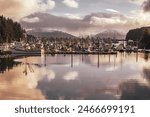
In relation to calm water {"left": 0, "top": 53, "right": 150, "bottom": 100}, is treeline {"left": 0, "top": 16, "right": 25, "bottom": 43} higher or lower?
higher

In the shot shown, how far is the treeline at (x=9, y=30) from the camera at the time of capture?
17.9 m

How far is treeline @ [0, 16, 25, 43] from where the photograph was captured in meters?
17.9

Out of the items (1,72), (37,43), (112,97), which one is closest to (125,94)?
(112,97)

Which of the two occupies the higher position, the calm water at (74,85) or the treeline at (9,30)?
the treeline at (9,30)

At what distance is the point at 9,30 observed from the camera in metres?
19.3

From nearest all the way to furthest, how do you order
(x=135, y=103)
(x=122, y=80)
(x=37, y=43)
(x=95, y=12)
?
(x=135, y=103)
(x=122, y=80)
(x=95, y=12)
(x=37, y=43)

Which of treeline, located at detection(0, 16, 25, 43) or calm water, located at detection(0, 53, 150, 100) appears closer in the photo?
calm water, located at detection(0, 53, 150, 100)

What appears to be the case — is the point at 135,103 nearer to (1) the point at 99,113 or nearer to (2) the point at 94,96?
(1) the point at 99,113

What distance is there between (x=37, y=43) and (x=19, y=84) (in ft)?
43.8

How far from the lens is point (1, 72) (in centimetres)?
1086

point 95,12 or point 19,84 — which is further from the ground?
point 95,12

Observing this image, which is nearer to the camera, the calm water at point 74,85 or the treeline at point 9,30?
the calm water at point 74,85

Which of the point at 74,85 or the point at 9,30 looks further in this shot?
the point at 9,30

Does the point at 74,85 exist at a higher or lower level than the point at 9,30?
lower
